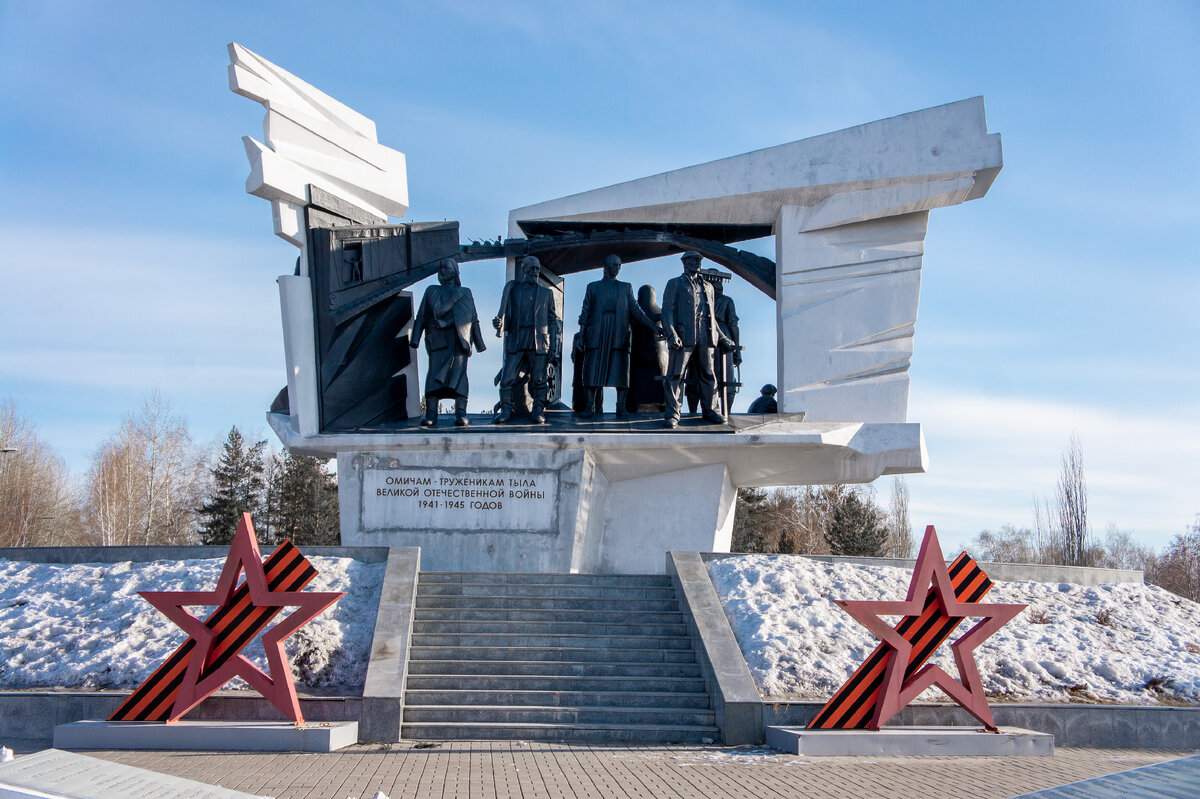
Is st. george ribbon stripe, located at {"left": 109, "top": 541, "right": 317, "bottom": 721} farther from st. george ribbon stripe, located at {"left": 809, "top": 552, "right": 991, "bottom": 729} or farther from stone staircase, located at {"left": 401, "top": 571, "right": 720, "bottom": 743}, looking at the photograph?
st. george ribbon stripe, located at {"left": 809, "top": 552, "right": 991, "bottom": 729}

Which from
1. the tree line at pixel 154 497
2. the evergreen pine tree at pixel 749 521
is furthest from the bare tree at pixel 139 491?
the evergreen pine tree at pixel 749 521

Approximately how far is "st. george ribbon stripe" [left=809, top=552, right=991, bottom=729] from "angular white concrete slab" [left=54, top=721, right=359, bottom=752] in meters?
3.83

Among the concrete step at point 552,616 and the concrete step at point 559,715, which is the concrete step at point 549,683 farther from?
the concrete step at point 552,616

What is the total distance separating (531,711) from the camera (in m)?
8.66

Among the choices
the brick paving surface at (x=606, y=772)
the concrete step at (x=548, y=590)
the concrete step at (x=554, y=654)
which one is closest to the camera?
the brick paving surface at (x=606, y=772)

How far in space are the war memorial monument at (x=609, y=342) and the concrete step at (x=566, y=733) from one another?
4545 mm

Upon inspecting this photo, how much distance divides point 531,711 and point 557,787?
7.43 ft

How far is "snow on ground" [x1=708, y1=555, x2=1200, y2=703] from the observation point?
922cm

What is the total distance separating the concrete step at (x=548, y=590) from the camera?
35.0 ft

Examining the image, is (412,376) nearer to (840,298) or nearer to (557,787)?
(840,298)

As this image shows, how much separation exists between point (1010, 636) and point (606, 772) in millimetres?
5042

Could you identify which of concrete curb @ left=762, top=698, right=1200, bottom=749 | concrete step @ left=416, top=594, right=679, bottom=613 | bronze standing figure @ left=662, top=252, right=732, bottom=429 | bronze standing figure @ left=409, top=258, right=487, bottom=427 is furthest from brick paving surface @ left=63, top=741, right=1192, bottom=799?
bronze standing figure @ left=409, top=258, right=487, bottom=427

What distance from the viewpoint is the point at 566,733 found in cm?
844

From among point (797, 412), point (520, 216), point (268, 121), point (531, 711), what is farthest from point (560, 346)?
point (531, 711)
